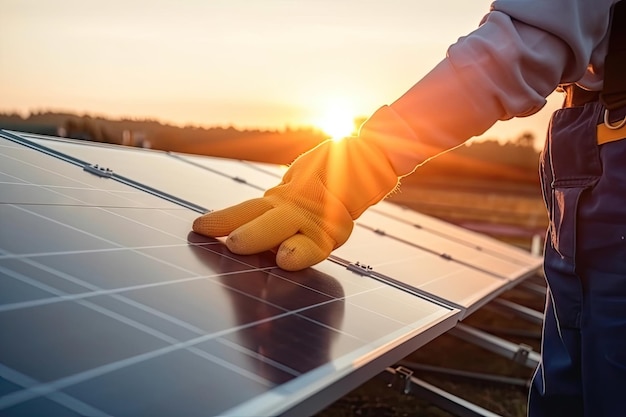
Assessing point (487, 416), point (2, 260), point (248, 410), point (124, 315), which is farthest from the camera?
point (487, 416)

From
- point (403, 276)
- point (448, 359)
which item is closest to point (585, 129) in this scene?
point (403, 276)

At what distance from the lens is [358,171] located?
2.46m

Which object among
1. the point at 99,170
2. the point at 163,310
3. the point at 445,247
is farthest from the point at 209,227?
the point at 445,247

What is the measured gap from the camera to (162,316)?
1.83m

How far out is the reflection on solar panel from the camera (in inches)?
55.7

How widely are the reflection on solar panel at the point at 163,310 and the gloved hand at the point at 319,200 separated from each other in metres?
0.11

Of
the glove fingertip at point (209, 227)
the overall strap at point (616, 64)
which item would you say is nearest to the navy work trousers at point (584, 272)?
the overall strap at point (616, 64)

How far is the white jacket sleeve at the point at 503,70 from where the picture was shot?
2.08 metres

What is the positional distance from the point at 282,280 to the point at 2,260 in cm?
101

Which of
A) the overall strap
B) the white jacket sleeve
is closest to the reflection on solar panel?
the white jacket sleeve

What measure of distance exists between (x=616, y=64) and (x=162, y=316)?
1689 mm

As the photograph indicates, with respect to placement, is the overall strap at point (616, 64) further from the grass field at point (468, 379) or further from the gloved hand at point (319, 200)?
the grass field at point (468, 379)

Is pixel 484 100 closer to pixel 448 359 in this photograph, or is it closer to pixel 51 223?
pixel 51 223

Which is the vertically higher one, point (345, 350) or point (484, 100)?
point (484, 100)
